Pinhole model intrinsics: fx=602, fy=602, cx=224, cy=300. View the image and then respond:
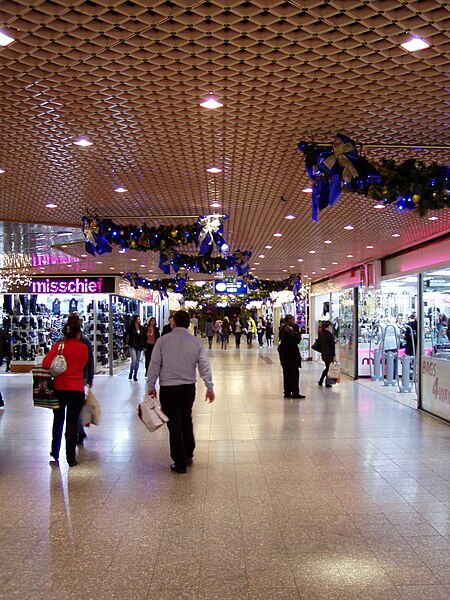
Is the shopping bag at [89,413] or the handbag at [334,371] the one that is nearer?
the shopping bag at [89,413]

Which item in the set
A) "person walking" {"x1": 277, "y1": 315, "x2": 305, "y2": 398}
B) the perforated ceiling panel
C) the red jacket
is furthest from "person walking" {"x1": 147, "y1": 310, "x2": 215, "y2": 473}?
"person walking" {"x1": 277, "y1": 315, "x2": 305, "y2": 398}

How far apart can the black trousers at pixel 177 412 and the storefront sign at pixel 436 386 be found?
15.2 ft

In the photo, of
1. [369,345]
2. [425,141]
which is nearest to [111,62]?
[425,141]

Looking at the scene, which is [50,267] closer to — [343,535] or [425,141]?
[425,141]

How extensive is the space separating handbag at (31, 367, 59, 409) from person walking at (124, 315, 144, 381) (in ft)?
27.3

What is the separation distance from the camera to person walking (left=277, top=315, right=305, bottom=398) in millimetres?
11148

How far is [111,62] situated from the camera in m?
4.03

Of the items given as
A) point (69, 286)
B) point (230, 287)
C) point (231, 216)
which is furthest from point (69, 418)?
point (230, 287)

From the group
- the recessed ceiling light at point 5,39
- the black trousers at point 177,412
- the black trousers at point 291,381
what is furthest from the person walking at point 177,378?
the black trousers at point 291,381

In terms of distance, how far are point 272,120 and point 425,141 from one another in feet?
5.49

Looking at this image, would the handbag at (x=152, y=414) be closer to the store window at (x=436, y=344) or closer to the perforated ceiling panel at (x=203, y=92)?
the perforated ceiling panel at (x=203, y=92)

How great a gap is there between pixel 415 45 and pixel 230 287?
1848 centimetres

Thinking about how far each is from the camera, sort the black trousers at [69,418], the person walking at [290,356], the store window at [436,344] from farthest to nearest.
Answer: the person walking at [290,356], the store window at [436,344], the black trousers at [69,418]

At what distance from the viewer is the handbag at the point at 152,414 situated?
5773 mm
